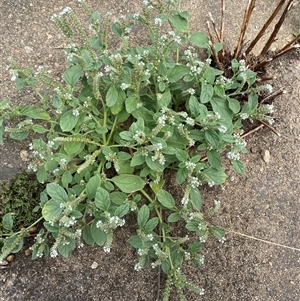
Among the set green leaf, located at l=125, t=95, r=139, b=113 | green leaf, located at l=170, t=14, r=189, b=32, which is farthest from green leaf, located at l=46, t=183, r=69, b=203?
green leaf, located at l=170, t=14, r=189, b=32

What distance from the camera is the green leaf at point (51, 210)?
1685 mm

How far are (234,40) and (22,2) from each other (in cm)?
99

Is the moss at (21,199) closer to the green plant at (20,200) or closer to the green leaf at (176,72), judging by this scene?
the green plant at (20,200)

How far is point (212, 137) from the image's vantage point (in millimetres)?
1741

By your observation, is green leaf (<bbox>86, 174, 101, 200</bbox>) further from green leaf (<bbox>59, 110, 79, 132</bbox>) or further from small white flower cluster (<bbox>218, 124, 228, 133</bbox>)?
small white flower cluster (<bbox>218, 124, 228, 133</bbox>)

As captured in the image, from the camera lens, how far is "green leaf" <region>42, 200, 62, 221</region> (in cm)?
168

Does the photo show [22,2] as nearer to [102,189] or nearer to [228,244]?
[102,189]

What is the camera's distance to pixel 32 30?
2232 millimetres

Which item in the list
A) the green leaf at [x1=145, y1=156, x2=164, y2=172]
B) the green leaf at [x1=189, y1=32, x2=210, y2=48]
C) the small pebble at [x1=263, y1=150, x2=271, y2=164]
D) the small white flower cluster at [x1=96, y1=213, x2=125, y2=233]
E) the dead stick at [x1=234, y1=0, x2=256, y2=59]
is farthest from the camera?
the small pebble at [x1=263, y1=150, x2=271, y2=164]

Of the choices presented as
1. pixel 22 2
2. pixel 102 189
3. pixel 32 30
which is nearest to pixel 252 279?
pixel 102 189

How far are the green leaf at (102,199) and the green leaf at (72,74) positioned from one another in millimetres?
419

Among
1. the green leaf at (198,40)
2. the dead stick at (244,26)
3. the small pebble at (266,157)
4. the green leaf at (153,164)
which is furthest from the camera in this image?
the small pebble at (266,157)

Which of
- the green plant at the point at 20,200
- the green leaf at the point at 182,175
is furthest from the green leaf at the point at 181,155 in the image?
the green plant at the point at 20,200

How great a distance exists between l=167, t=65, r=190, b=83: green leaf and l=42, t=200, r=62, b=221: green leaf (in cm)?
62
